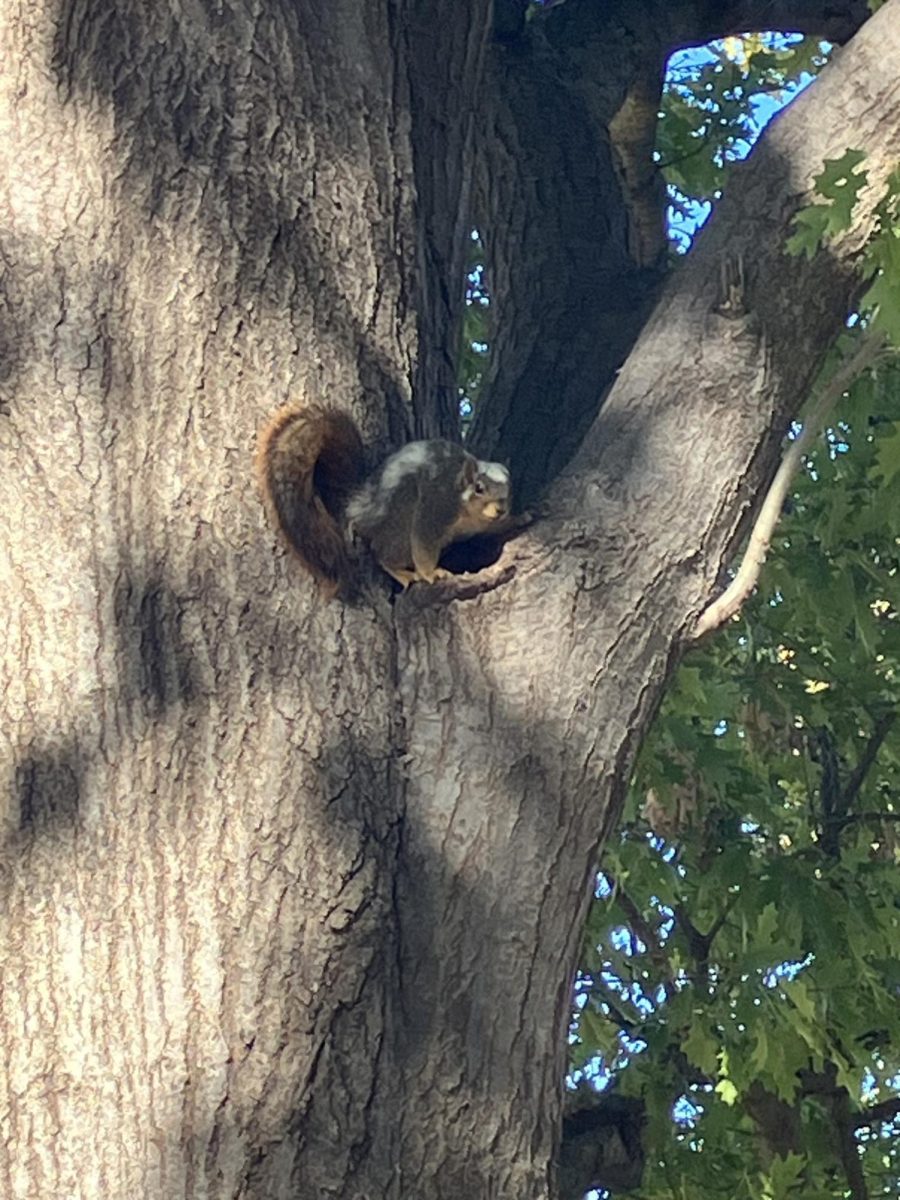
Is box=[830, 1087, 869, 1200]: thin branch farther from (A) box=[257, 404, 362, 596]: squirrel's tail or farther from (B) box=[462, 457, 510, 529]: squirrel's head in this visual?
(A) box=[257, 404, 362, 596]: squirrel's tail

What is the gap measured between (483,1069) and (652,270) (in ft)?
6.42

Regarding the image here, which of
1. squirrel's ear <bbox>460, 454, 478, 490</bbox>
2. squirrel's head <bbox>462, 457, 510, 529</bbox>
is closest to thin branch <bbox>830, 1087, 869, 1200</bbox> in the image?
squirrel's head <bbox>462, 457, 510, 529</bbox>

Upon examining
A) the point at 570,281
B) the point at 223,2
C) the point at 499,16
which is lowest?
the point at 223,2

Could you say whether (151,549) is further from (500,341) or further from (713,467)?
(500,341)

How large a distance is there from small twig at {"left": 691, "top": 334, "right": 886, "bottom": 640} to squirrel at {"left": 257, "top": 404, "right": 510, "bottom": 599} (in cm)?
44

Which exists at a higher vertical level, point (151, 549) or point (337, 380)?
point (337, 380)

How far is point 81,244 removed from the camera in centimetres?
242

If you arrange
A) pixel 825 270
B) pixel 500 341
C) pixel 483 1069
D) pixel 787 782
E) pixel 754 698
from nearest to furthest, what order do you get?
pixel 483 1069 < pixel 825 270 < pixel 500 341 < pixel 754 698 < pixel 787 782

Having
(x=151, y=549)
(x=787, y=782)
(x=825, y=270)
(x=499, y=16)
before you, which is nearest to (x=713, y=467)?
(x=825, y=270)

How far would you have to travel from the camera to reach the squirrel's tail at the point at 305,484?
2363 millimetres

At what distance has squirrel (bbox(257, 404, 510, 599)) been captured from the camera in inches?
93.9

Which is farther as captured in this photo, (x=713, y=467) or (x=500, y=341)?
(x=500, y=341)

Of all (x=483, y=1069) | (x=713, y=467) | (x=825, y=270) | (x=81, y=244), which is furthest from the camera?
(x=825, y=270)

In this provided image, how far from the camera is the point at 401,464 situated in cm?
273
